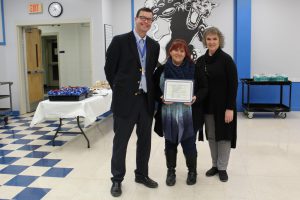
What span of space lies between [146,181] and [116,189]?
1.11 feet

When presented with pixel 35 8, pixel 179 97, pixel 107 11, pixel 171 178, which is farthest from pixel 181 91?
pixel 35 8

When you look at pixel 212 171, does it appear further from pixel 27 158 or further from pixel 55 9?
pixel 55 9

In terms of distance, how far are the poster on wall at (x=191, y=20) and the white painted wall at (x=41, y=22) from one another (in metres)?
1.20

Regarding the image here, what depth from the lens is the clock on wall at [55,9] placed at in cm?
698

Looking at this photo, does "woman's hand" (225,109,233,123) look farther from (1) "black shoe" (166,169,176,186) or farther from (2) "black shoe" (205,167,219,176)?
(1) "black shoe" (166,169,176,186)

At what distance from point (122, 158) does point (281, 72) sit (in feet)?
17.4

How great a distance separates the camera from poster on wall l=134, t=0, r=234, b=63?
23.4 feet

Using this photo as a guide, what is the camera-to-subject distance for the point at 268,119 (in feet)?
21.6

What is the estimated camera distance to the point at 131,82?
9.75 feet

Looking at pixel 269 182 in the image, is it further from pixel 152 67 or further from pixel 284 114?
pixel 284 114

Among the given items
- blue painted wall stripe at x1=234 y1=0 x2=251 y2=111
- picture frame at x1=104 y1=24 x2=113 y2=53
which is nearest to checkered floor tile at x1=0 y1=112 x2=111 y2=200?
picture frame at x1=104 y1=24 x2=113 y2=53

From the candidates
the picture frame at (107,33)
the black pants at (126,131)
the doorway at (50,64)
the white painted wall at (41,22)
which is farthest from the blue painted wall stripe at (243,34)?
the doorway at (50,64)

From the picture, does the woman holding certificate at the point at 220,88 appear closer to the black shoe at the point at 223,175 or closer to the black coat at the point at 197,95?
the black coat at the point at 197,95

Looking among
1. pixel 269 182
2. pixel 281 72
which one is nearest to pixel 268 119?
pixel 281 72
